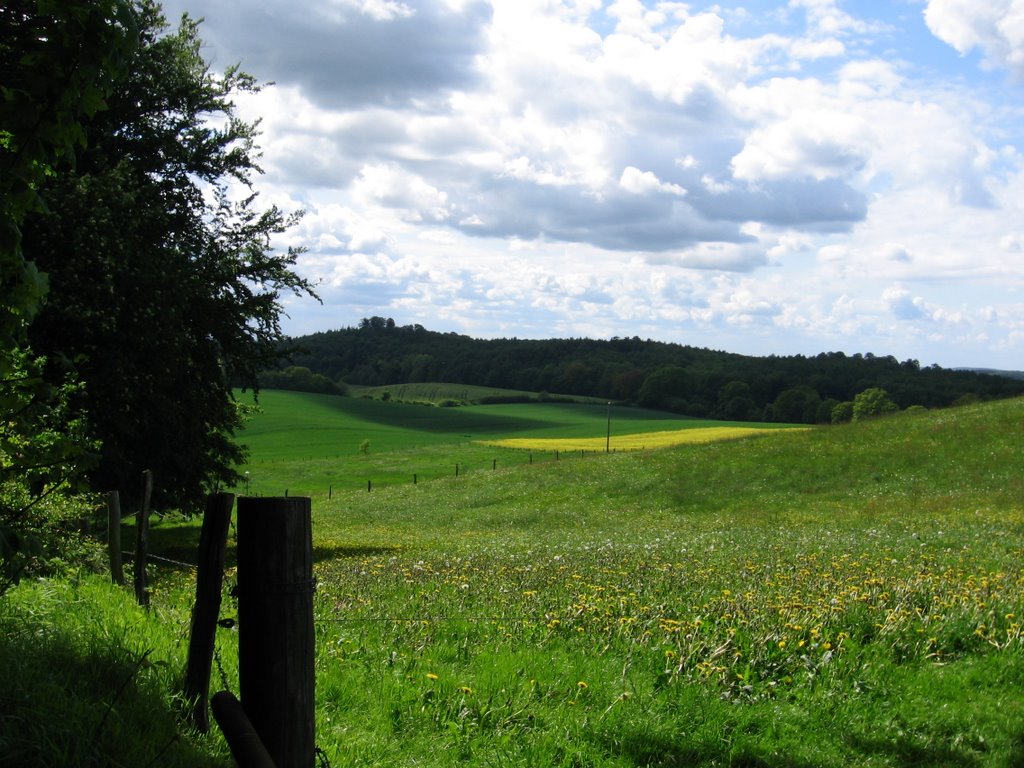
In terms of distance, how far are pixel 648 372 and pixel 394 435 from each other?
52938mm

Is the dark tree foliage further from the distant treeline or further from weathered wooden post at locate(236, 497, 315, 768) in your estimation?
the distant treeline

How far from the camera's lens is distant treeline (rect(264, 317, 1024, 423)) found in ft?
390

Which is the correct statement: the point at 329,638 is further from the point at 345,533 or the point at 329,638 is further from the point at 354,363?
the point at 354,363

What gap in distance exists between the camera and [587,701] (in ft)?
22.0

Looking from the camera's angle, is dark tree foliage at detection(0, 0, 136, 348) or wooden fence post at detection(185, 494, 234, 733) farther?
wooden fence post at detection(185, 494, 234, 733)

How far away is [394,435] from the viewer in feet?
318

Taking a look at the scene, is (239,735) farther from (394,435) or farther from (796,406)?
(796,406)

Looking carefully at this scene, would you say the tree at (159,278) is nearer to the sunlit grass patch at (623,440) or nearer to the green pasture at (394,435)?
the green pasture at (394,435)

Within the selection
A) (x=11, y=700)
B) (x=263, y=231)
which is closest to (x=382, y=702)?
(x=11, y=700)

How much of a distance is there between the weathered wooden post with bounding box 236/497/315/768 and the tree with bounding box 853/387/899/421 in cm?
11158

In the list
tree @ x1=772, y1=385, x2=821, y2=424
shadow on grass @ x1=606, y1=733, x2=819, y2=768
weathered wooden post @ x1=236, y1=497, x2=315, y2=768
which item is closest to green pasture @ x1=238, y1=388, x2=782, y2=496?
tree @ x1=772, y1=385, x2=821, y2=424

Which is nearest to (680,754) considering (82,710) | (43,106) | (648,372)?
(82,710)

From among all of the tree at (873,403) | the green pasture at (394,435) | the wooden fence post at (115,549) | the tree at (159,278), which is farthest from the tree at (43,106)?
the tree at (873,403)

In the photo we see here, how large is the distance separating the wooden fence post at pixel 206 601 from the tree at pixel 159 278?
569 inches
